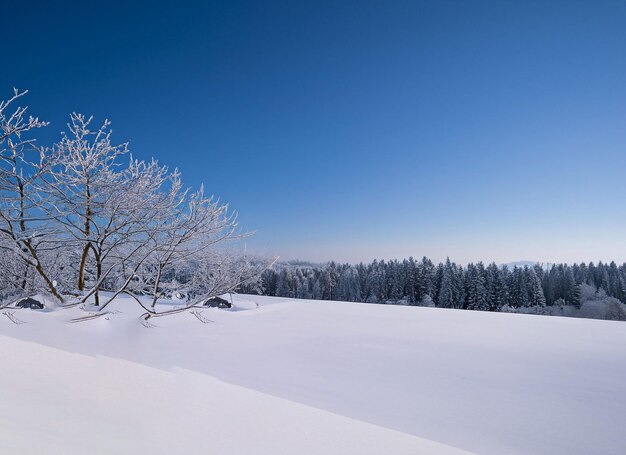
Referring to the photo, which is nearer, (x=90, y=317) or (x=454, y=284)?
(x=90, y=317)

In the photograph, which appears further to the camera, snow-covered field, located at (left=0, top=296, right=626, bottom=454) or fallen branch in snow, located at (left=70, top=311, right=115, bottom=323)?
fallen branch in snow, located at (left=70, top=311, right=115, bottom=323)

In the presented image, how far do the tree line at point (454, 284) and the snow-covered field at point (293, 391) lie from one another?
105ft

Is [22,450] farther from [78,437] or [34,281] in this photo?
[34,281]

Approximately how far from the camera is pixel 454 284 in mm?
41781

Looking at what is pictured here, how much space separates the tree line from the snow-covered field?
3210cm

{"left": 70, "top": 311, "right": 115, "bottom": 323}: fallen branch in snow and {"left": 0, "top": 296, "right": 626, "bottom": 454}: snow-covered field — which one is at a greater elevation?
{"left": 70, "top": 311, "right": 115, "bottom": 323}: fallen branch in snow

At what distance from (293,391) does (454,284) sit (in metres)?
44.1

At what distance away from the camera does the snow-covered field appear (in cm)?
154

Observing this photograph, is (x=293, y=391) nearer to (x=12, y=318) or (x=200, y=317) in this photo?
(x=200, y=317)

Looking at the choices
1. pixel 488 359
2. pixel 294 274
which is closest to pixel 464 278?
pixel 294 274

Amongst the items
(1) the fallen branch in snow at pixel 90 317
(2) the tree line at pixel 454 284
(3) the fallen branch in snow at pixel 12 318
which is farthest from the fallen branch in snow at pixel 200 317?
(2) the tree line at pixel 454 284

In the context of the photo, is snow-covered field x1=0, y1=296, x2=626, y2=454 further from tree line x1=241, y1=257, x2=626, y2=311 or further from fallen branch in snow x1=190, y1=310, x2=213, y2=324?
tree line x1=241, y1=257, x2=626, y2=311

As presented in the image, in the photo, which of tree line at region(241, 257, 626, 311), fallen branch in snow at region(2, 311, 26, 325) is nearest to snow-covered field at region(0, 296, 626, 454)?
fallen branch in snow at region(2, 311, 26, 325)

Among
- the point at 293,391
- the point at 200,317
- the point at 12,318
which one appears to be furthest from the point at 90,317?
the point at 293,391
